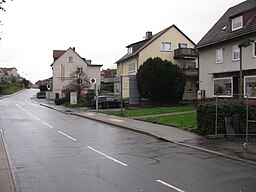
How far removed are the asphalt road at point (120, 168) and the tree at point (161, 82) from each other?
25.5 meters

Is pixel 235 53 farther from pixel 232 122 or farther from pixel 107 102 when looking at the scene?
pixel 107 102

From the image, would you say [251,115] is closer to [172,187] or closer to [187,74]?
[172,187]

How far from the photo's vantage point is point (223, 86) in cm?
3103

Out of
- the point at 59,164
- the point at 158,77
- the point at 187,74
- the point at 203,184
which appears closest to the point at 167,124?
the point at 59,164

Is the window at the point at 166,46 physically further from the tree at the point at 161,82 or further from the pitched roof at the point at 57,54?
the pitched roof at the point at 57,54

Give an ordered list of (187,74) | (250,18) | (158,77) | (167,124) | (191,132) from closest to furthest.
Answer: (191,132) → (167,124) → (250,18) → (158,77) → (187,74)

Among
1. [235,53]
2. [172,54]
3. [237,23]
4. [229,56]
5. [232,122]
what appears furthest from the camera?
[172,54]

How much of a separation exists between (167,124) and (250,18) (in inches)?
535

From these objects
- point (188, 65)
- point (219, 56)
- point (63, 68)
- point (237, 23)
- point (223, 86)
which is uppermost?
point (237, 23)

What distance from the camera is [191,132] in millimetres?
17062

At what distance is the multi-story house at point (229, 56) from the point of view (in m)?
27.6

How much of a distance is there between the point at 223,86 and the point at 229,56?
105 inches

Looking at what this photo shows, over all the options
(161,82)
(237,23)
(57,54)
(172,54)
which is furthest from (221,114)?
(57,54)

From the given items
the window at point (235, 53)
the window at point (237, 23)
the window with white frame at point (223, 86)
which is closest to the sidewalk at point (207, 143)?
the window with white frame at point (223, 86)
